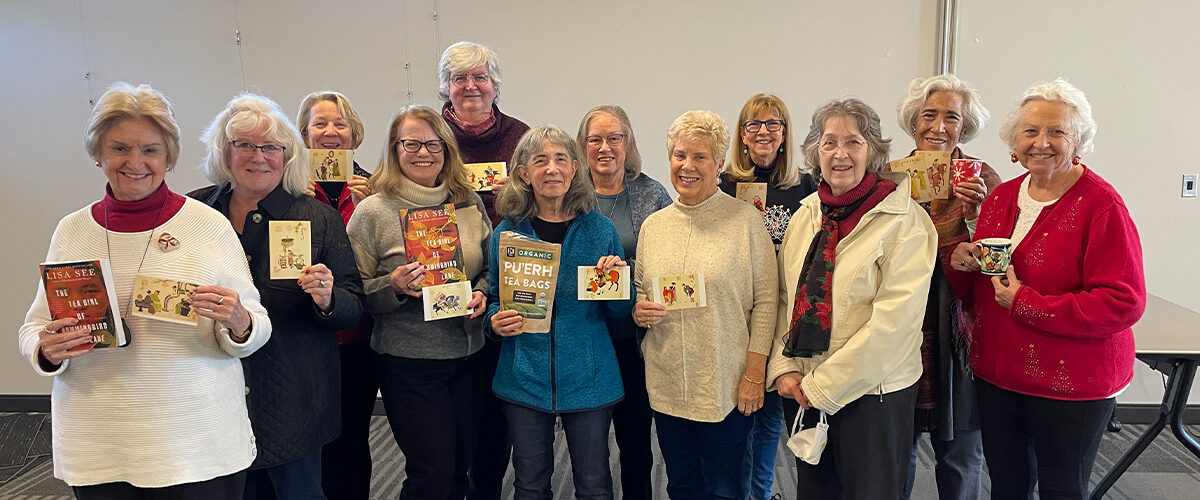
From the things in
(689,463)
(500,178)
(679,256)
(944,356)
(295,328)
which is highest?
(500,178)

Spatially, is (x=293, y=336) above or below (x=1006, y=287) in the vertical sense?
below

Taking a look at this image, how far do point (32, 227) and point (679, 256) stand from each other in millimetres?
4640

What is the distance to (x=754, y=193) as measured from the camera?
8.31 ft

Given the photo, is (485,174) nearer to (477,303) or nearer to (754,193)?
(477,303)

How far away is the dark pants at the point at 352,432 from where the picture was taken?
2.44 m

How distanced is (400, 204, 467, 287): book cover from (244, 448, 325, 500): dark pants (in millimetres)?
677

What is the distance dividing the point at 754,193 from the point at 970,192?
0.76 meters

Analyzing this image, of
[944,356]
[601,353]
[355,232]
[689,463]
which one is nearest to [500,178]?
[355,232]

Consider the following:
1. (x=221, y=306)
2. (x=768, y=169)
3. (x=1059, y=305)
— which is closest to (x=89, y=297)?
(x=221, y=306)

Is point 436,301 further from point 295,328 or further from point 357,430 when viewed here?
point 357,430

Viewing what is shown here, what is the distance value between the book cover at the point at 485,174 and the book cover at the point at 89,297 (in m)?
1.25

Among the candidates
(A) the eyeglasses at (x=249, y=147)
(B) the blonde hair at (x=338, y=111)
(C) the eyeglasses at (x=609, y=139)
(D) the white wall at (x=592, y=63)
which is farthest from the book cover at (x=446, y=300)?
(D) the white wall at (x=592, y=63)

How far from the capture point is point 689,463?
88.9 inches

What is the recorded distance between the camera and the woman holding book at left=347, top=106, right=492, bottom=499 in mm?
2215
